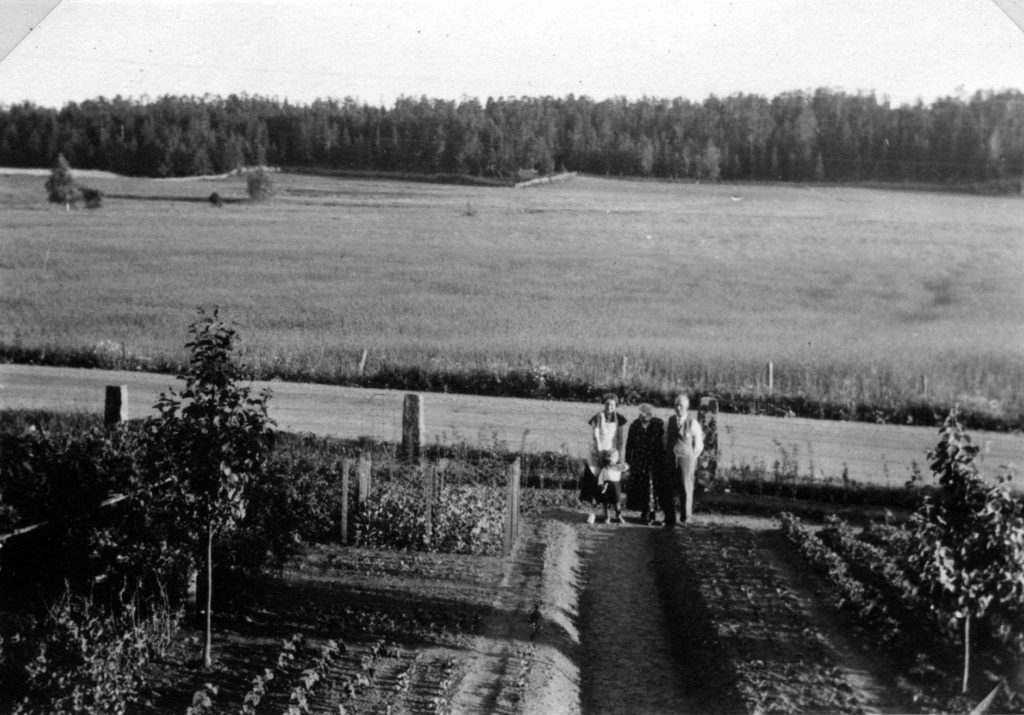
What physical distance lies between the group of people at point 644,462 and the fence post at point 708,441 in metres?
0.83

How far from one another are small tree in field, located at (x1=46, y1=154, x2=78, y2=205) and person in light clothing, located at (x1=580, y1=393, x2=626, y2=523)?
23.6ft

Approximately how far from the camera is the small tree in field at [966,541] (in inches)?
255

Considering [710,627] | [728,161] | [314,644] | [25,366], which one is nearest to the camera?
[314,644]

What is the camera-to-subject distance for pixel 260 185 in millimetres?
12492

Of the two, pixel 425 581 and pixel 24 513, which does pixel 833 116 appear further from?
pixel 24 513

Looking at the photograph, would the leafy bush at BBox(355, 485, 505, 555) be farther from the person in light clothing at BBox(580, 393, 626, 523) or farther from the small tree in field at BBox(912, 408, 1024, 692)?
the small tree in field at BBox(912, 408, 1024, 692)

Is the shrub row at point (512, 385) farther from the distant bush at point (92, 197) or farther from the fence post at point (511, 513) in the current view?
the fence post at point (511, 513)

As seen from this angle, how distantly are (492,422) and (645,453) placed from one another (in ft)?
9.70

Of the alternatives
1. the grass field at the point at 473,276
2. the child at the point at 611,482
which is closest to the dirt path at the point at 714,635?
the child at the point at 611,482

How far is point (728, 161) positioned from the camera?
38.4 ft

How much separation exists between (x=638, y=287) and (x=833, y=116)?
2.99 m

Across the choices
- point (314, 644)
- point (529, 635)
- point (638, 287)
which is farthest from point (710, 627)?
point (638, 287)

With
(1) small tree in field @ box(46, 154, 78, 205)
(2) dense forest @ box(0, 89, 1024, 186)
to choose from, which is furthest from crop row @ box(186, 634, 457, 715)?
(1) small tree in field @ box(46, 154, 78, 205)

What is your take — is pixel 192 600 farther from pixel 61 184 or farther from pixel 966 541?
pixel 61 184
